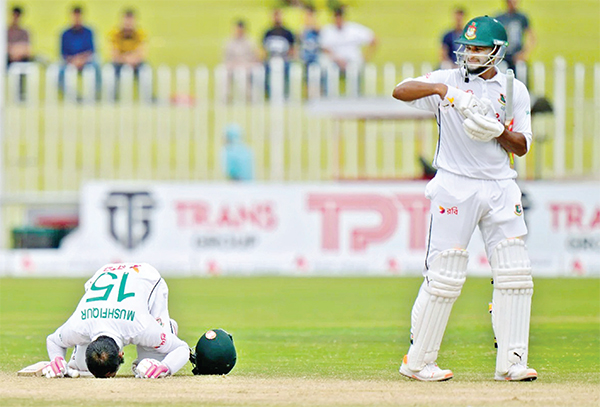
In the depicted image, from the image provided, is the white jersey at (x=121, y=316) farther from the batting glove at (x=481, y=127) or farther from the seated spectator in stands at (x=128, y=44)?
the seated spectator in stands at (x=128, y=44)

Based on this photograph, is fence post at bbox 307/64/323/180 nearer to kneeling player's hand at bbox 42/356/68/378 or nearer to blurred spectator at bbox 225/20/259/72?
blurred spectator at bbox 225/20/259/72

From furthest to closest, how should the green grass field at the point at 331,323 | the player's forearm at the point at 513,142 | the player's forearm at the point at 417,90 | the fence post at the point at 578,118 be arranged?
the fence post at the point at 578,118, the green grass field at the point at 331,323, the player's forearm at the point at 513,142, the player's forearm at the point at 417,90

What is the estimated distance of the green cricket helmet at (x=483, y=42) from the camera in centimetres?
706

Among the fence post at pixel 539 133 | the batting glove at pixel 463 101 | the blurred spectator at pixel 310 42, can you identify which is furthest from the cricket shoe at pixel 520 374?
the blurred spectator at pixel 310 42

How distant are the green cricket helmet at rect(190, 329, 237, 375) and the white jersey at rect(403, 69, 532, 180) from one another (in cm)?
156

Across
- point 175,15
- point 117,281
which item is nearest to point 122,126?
point 175,15

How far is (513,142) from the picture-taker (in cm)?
711

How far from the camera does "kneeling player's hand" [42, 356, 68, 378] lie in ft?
23.3

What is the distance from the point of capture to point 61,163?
18.6 m

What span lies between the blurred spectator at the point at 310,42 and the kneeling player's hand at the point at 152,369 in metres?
12.3

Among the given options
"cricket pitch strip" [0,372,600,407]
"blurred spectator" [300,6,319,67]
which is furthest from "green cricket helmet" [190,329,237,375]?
"blurred spectator" [300,6,319,67]

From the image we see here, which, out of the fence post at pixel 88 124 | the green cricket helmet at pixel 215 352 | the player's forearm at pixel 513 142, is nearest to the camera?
the player's forearm at pixel 513 142

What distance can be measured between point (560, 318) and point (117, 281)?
221 inches

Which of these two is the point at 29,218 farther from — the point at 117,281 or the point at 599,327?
the point at 117,281
